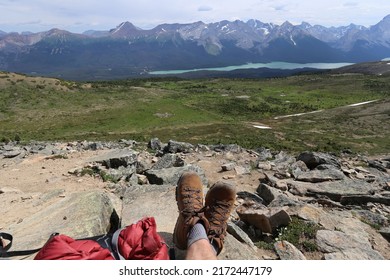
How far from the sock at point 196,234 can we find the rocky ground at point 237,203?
53cm

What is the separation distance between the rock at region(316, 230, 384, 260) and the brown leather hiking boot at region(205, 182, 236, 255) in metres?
2.29

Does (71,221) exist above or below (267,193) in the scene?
above

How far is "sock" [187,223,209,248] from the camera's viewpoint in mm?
4990

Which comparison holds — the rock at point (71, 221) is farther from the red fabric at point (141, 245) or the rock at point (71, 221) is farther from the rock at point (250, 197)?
the rock at point (250, 197)

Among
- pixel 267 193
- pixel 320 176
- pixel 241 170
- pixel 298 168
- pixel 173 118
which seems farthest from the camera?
pixel 173 118

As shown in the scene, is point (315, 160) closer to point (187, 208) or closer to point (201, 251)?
point (187, 208)

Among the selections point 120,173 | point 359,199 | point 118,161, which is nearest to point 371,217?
point 359,199

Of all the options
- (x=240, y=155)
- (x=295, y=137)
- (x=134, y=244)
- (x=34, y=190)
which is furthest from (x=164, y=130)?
(x=134, y=244)

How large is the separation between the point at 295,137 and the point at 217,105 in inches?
1322

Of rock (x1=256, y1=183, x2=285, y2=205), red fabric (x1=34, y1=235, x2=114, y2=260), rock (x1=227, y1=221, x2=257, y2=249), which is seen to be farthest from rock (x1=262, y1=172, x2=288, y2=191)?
red fabric (x1=34, y1=235, x2=114, y2=260)

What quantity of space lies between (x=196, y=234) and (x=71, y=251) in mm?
1832

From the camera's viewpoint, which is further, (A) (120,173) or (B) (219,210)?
(A) (120,173)

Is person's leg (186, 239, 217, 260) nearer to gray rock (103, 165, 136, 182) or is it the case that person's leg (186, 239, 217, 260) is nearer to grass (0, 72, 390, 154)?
gray rock (103, 165, 136, 182)

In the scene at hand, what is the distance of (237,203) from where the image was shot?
31.2 ft
